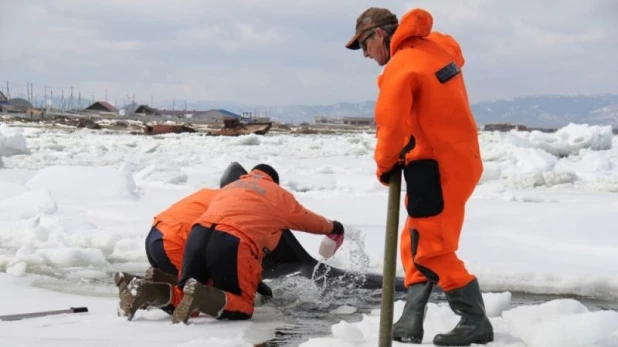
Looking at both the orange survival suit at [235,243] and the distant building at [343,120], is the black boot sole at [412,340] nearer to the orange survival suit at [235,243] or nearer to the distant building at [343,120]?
the orange survival suit at [235,243]

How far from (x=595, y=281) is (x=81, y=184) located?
5.83 m

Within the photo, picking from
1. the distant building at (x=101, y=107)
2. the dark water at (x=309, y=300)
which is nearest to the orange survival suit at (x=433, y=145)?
the dark water at (x=309, y=300)

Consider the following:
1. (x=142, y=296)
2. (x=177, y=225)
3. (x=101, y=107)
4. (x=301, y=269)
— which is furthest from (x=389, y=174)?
(x=101, y=107)

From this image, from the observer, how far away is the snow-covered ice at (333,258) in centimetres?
338

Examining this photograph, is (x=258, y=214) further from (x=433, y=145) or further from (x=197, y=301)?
(x=433, y=145)

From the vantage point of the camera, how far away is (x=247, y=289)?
13.3ft

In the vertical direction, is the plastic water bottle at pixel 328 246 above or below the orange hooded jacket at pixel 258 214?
below

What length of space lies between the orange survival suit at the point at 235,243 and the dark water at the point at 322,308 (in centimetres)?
29

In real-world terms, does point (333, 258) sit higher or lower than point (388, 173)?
lower

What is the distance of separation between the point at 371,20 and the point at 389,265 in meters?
1.06

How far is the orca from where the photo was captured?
16.1 feet

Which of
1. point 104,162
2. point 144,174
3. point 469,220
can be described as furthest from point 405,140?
point 104,162

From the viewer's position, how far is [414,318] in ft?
10.5

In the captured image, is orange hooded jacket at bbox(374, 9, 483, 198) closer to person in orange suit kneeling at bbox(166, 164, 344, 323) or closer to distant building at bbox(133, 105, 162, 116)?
person in orange suit kneeling at bbox(166, 164, 344, 323)
